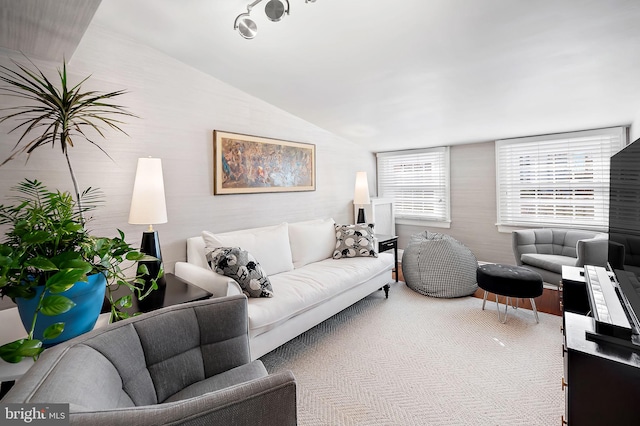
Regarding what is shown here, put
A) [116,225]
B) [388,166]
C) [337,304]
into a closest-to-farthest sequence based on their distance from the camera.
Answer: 1. [116,225]
2. [337,304]
3. [388,166]

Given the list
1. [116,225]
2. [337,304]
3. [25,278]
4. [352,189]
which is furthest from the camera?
[352,189]

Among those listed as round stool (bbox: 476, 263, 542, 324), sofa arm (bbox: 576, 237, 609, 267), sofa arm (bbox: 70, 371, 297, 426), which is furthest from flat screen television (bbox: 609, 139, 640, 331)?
sofa arm (bbox: 70, 371, 297, 426)

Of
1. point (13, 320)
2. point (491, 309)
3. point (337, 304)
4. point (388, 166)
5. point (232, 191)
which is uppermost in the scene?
point (388, 166)

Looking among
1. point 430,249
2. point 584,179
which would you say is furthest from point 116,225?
point 584,179

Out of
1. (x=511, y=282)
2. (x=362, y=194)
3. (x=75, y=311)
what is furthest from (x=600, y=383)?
(x=362, y=194)

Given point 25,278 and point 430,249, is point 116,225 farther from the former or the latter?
point 430,249

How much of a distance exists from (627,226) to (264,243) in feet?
8.41

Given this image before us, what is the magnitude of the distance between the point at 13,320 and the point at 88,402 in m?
1.10

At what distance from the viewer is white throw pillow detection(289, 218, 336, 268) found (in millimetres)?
3195

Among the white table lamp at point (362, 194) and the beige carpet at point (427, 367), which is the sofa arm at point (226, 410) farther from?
the white table lamp at point (362, 194)

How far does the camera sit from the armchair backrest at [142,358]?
0.76 m

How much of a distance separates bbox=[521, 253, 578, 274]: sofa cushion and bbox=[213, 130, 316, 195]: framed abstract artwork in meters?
2.71

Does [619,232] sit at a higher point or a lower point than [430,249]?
higher

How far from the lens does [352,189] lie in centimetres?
464
